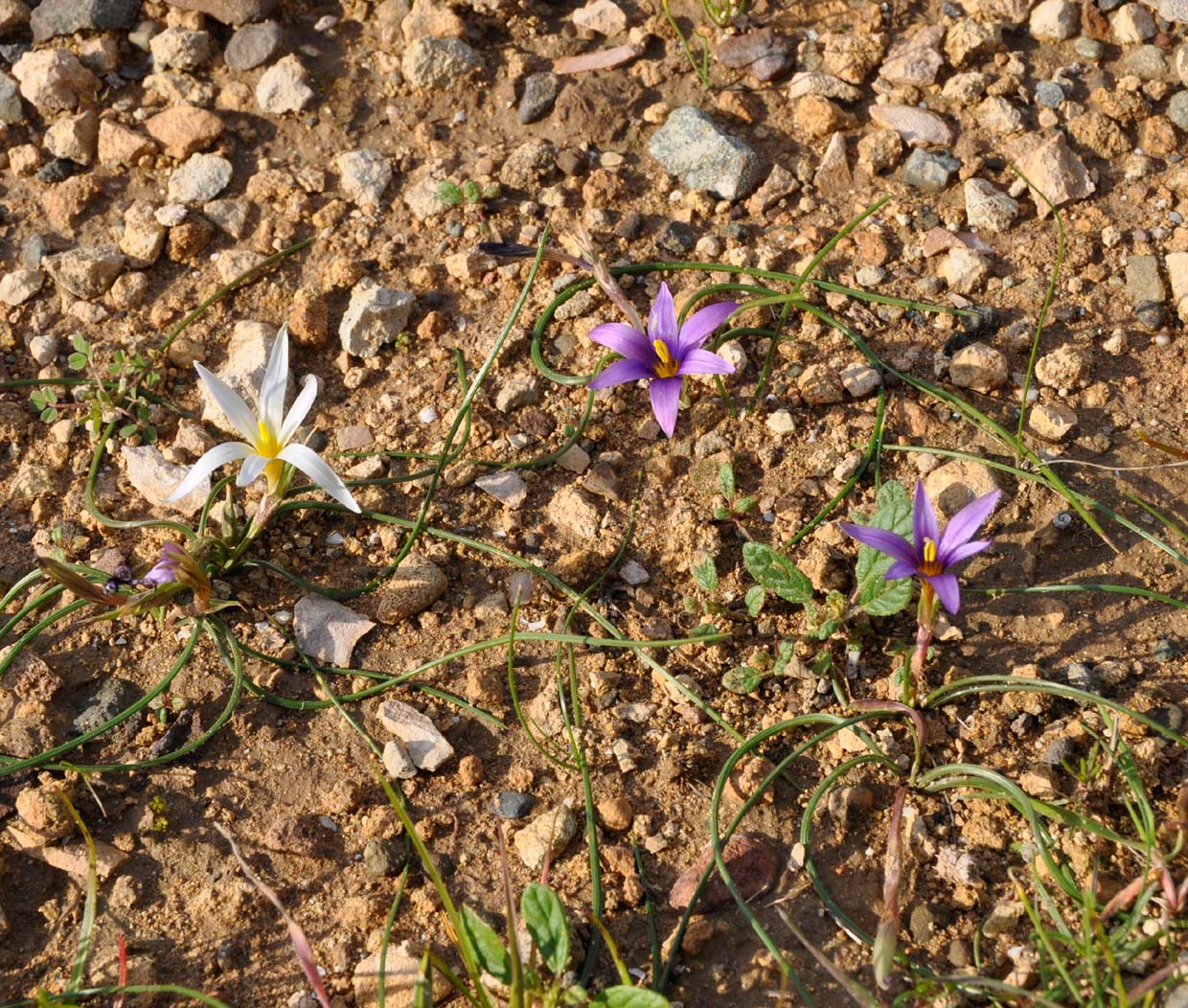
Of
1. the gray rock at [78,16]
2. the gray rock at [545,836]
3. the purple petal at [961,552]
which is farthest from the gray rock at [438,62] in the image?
the gray rock at [545,836]

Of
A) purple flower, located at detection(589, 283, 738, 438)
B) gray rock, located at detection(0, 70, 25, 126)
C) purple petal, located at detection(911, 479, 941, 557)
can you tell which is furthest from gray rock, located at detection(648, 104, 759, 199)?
gray rock, located at detection(0, 70, 25, 126)

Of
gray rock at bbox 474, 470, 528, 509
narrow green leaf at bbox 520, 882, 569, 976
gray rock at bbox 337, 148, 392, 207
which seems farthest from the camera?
gray rock at bbox 337, 148, 392, 207

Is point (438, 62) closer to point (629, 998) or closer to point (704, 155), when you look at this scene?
point (704, 155)

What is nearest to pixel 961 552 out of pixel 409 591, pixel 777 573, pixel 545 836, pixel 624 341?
pixel 777 573

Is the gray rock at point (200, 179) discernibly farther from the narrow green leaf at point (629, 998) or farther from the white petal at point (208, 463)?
the narrow green leaf at point (629, 998)

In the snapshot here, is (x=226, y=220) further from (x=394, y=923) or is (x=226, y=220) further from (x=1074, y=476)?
(x=1074, y=476)

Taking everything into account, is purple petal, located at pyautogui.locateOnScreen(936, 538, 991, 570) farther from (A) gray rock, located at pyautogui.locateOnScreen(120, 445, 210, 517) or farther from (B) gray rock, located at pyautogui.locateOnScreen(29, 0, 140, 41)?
(B) gray rock, located at pyautogui.locateOnScreen(29, 0, 140, 41)
